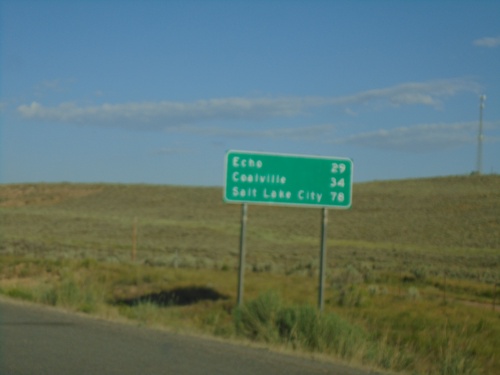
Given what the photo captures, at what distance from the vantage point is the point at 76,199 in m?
98.9

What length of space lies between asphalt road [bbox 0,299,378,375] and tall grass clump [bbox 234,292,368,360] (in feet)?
5.28

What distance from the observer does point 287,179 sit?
20.6 metres

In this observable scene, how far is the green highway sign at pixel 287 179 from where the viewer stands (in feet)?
66.3

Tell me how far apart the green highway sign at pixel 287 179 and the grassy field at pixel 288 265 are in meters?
2.74

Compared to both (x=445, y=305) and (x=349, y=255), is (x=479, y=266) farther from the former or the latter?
(x=445, y=305)

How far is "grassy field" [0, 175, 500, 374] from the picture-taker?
16094mm

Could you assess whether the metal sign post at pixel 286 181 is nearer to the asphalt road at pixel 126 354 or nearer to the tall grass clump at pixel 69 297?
the tall grass clump at pixel 69 297

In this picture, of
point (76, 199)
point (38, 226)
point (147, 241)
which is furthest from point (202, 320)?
point (76, 199)

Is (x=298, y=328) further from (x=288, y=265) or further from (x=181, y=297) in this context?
(x=288, y=265)

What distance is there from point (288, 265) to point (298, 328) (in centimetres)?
2887

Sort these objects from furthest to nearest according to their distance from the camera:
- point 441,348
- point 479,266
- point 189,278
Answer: point 479,266
point 189,278
point 441,348

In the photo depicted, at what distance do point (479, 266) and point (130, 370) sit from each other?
38.0m

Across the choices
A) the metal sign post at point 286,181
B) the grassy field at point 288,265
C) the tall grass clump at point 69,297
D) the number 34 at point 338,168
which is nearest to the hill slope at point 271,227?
the grassy field at point 288,265

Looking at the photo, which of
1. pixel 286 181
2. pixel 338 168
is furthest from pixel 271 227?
pixel 338 168
